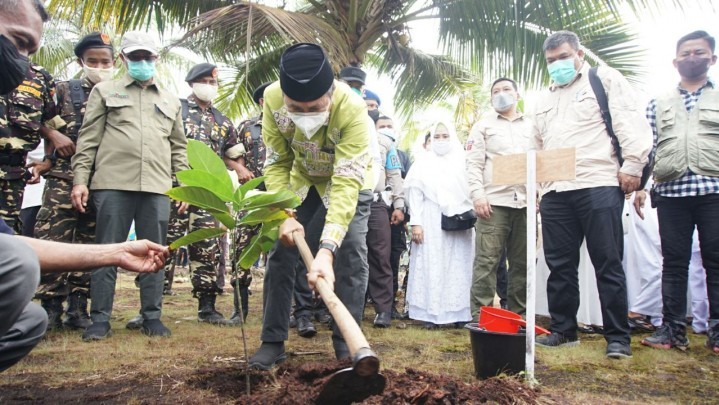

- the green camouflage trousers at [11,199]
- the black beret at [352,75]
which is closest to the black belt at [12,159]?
the green camouflage trousers at [11,199]

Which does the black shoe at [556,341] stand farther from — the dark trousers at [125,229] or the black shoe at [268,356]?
the dark trousers at [125,229]

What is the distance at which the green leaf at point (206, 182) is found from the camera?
177 centimetres

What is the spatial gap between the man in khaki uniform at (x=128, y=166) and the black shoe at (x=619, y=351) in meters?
2.67

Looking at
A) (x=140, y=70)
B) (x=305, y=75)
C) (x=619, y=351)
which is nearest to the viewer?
(x=305, y=75)

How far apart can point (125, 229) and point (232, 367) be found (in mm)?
1381

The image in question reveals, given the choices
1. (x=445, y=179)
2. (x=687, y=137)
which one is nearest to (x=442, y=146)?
(x=445, y=179)

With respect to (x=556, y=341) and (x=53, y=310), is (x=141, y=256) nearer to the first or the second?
(x=53, y=310)

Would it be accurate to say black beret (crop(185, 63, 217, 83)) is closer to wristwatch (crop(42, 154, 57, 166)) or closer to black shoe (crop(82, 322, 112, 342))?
wristwatch (crop(42, 154, 57, 166))

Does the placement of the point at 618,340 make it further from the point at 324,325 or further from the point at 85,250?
the point at 85,250

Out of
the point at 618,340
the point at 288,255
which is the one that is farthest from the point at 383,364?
the point at 618,340

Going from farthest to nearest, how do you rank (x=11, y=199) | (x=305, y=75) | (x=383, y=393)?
1. (x=11, y=199)
2. (x=305, y=75)
3. (x=383, y=393)

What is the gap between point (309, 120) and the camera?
2.38 meters

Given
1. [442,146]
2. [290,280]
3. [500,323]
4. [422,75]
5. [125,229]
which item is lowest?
[500,323]

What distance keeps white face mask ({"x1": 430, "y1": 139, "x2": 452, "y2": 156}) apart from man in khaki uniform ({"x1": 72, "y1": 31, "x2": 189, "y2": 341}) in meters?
2.28
